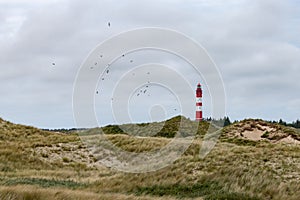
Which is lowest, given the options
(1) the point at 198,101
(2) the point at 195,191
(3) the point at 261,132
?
(2) the point at 195,191

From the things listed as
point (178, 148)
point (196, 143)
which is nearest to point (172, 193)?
point (178, 148)

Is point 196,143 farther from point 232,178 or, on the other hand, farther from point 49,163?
point 232,178

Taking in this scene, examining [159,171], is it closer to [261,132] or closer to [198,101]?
[261,132]

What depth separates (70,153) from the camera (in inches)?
1423

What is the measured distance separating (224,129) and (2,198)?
33459 millimetres

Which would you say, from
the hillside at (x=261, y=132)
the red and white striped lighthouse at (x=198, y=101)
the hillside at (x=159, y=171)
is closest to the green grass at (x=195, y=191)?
the hillside at (x=159, y=171)

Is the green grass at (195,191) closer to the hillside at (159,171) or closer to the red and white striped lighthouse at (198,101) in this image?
the hillside at (159,171)

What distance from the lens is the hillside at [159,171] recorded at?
1764cm

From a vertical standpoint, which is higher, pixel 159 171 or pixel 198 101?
pixel 198 101

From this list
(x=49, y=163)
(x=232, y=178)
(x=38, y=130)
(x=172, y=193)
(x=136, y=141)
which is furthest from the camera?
(x=38, y=130)

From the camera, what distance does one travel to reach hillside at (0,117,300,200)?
695 inches

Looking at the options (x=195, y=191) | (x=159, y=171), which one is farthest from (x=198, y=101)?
(x=195, y=191)

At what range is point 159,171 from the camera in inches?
917

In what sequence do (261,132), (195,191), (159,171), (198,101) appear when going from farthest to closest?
(198,101) → (261,132) → (159,171) → (195,191)
